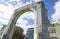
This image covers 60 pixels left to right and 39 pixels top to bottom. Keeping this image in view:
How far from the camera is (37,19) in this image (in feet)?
50.3

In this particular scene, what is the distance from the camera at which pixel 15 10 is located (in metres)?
18.9

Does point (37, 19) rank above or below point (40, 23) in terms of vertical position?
above

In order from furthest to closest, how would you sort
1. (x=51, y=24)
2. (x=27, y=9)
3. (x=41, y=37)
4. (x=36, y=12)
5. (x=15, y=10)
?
1. (x=51, y=24)
2. (x=15, y=10)
3. (x=27, y=9)
4. (x=36, y=12)
5. (x=41, y=37)

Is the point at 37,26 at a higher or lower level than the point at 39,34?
higher

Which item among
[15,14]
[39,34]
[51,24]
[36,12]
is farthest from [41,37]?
[51,24]

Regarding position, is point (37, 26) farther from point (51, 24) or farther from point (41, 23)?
point (51, 24)

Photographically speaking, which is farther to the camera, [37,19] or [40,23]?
[37,19]

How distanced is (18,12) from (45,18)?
16.4 feet

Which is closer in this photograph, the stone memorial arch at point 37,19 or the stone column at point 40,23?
the stone column at point 40,23

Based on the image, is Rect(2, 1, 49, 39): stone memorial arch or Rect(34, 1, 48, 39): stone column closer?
Rect(34, 1, 48, 39): stone column

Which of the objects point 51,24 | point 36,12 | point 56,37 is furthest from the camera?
point 51,24

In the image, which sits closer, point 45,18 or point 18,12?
point 45,18

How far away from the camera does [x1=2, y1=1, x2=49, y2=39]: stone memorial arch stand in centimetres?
1404

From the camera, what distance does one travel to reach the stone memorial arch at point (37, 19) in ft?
46.0
